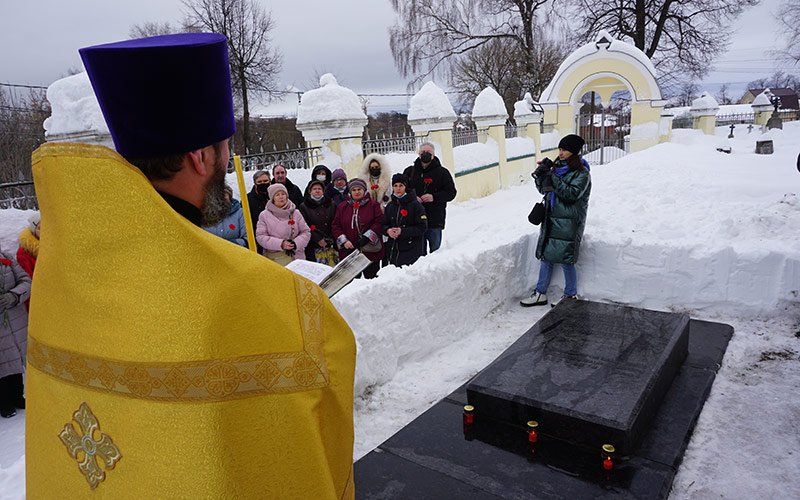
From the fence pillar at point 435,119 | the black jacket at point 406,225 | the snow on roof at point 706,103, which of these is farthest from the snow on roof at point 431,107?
the snow on roof at point 706,103

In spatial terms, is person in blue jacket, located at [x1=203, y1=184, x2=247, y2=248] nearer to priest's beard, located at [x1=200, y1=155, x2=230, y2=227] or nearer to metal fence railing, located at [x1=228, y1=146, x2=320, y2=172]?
metal fence railing, located at [x1=228, y1=146, x2=320, y2=172]

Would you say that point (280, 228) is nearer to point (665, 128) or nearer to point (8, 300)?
point (8, 300)

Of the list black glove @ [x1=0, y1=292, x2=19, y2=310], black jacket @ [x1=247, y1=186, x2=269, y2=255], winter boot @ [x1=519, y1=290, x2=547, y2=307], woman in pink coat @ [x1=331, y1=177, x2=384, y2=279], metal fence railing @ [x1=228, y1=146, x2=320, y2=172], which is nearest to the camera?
black glove @ [x1=0, y1=292, x2=19, y2=310]

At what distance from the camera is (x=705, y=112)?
23.0m

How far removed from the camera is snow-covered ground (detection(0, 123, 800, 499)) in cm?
320

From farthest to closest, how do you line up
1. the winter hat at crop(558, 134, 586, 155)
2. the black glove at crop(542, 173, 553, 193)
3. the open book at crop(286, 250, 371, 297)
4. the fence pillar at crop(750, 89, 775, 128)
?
1. the fence pillar at crop(750, 89, 775, 128)
2. the black glove at crop(542, 173, 553, 193)
3. the winter hat at crop(558, 134, 586, 155)
4. the open book at crop(286, 250, 371, 297)

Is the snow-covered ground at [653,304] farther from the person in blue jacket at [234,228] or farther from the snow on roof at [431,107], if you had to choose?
the snow on roof at [431,107]

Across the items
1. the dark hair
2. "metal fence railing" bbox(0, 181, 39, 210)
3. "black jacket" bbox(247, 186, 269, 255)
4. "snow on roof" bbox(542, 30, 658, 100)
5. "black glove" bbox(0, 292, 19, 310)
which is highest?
"snow on roof" bbox(542, 30, 658, 100)

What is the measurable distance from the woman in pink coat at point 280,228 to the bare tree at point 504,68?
82.4 feet

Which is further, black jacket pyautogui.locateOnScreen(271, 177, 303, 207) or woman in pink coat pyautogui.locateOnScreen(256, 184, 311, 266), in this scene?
black jacket pyautogui.locateOnScreen(271, 177, 303, 207)

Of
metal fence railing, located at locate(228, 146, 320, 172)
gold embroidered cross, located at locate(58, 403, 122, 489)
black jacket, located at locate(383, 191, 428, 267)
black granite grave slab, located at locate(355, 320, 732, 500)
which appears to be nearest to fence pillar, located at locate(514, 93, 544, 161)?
metal fence railing, located at locate(228, 146, 320, 172)

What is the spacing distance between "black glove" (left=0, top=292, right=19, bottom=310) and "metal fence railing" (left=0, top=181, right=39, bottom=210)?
129 inches

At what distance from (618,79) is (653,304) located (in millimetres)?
14559

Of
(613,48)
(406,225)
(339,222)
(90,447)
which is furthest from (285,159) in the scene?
(613,48)
